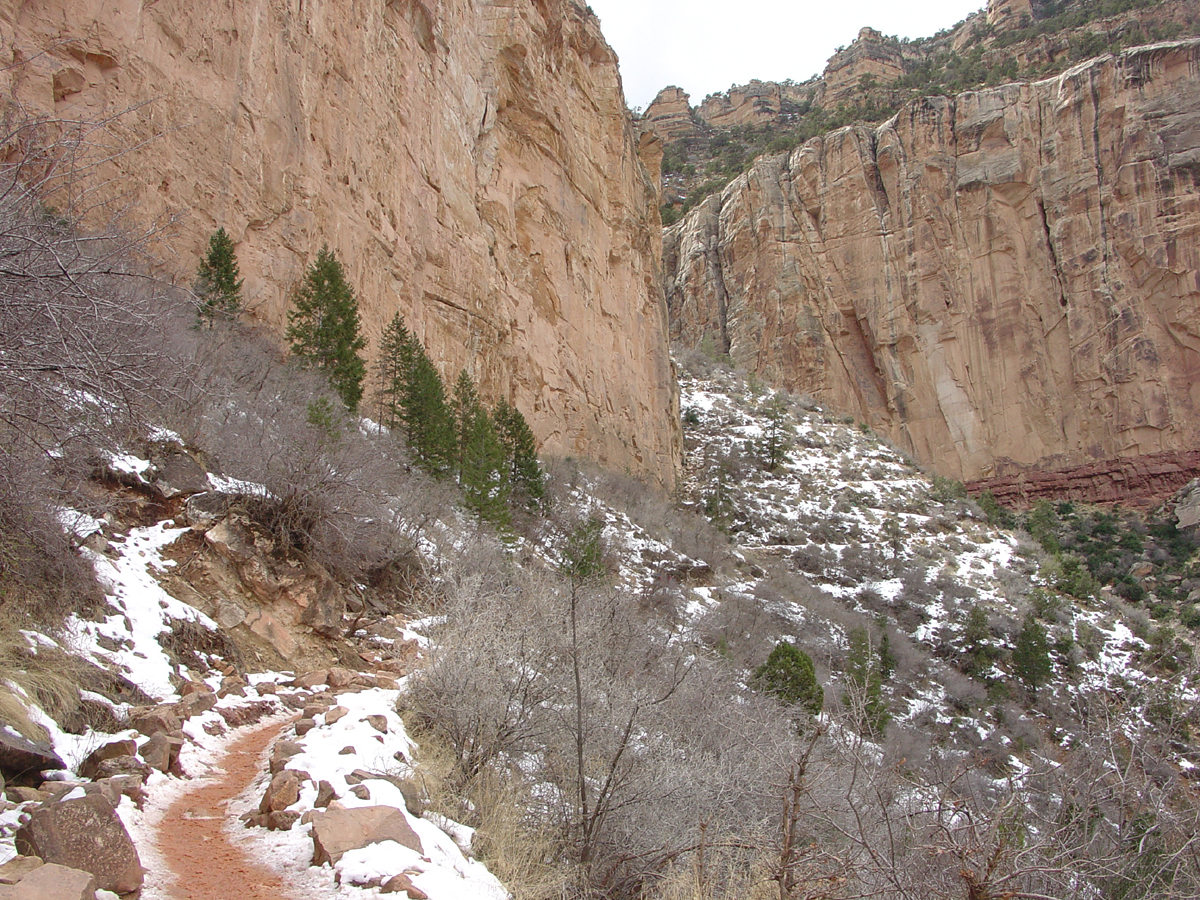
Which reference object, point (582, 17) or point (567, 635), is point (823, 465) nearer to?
point (582, 17)

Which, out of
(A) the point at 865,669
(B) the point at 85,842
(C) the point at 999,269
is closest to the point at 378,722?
(B) the point at 85,842

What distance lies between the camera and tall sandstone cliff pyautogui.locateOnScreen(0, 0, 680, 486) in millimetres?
15945

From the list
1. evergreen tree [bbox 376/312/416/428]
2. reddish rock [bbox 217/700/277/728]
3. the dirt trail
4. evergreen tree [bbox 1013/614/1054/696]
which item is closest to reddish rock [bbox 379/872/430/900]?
the dirt trail

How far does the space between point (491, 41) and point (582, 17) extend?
27.2ft

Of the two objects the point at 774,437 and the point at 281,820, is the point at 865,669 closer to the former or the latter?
the point at 281,820

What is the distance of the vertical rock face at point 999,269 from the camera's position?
4484 cm

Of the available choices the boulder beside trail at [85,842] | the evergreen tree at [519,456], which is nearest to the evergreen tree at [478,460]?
the evergreen tree at [519,456]

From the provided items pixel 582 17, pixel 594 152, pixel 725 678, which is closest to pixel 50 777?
pixel 725 678

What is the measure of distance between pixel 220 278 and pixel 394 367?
5.18 meters

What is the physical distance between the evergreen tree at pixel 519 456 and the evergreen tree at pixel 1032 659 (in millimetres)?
15286

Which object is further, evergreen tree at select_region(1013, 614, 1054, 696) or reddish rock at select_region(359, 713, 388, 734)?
evergreen tree at select_region(1013, 614, 1054, 696)

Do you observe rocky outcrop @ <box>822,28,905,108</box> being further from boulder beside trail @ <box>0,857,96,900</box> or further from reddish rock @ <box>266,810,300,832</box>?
boulder beside trail @ <box>0,857,96,900</box>

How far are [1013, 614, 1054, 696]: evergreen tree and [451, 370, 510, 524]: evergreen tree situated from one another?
1636 centimetres

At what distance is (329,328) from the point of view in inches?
695
